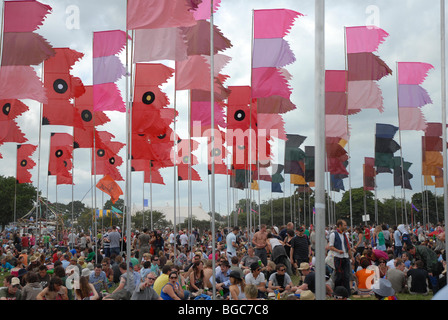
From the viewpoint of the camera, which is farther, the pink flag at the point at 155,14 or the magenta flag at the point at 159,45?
the magenta flag at the point at 159,45

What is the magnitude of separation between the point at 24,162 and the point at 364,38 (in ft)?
79.4

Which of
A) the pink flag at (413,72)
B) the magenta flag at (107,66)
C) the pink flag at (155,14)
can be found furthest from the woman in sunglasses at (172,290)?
the pink flag at (413,72)

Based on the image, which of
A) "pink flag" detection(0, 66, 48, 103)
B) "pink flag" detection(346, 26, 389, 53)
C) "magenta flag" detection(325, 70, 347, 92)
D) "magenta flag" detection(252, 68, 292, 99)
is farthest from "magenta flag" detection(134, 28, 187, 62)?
"magenta flag" detection(325, 70, 347, 92)

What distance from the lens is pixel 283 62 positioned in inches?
709

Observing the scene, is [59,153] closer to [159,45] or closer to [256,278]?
[159,45]

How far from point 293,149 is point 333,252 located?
20.1 metres

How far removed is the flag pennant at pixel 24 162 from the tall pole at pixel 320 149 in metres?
30.2

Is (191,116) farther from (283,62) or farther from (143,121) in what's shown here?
(283,62)

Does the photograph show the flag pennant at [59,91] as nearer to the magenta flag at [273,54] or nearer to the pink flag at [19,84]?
the pink flag at [19,84]

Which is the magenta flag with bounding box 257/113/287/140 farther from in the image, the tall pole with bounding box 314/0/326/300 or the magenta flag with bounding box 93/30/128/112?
the tall pole with bounding box 314/0/326/300

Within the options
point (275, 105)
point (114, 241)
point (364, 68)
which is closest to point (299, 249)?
point (275, 105)

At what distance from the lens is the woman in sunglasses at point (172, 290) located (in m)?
11.2

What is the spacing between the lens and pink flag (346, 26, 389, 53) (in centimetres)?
2000

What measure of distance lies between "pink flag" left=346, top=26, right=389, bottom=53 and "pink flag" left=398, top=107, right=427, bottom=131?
12.0ft
